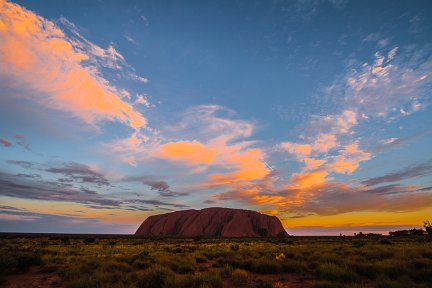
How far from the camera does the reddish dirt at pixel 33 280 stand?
10105 mm

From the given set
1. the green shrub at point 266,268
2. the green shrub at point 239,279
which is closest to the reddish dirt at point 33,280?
the green shrub at point 239,279

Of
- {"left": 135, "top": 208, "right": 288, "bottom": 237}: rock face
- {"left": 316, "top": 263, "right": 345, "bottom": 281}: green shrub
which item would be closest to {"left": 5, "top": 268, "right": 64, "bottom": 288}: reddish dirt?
{"left": 316, "top": 263, "right": 345, "bottom": 281}: green shrub

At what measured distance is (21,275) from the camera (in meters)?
12.0

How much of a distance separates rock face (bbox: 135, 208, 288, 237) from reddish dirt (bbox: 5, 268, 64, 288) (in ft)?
394

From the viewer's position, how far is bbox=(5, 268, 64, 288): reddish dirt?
33.2 ft

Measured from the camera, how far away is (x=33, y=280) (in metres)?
11.0

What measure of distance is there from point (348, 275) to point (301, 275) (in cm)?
237

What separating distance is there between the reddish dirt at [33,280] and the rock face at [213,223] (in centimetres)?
12013

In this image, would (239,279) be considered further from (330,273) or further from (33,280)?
(33,280)

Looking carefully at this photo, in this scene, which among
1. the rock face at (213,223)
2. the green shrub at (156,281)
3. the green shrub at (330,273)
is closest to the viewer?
the green shrub at (156,281)

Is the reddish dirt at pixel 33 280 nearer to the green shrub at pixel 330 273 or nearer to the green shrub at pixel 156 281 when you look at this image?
the green shrub at pixel 156 281

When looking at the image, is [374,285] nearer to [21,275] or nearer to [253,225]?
[21,275]

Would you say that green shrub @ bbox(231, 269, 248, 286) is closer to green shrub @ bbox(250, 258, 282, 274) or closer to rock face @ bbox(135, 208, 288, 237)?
green shrub @ bbox(250, 258, 282, 274)

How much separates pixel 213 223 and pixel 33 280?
447 ft
